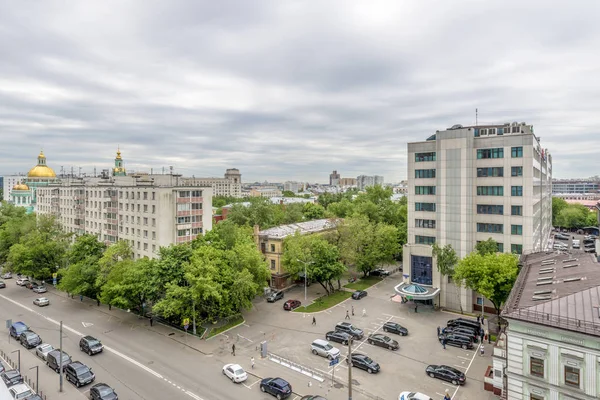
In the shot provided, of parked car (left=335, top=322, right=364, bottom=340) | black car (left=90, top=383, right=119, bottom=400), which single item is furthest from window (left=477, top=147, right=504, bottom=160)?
black car (left=90, top=383, right=119, bottom=400)

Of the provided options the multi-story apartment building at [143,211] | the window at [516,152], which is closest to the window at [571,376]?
the window at [516,152]

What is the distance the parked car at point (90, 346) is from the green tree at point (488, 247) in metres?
46.7

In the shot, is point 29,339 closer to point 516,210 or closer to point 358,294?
point 358,294

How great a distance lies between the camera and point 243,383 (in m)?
30.6

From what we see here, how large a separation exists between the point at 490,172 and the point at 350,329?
2883 centimetres

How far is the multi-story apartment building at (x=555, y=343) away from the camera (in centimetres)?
1950

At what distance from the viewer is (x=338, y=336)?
3878 cm

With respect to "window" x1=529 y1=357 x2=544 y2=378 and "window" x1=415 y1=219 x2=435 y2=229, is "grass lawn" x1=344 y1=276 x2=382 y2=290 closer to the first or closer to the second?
"window" x1=415 y1=219 x2=435 y2=229

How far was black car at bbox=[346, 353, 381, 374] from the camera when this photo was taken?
32.2m

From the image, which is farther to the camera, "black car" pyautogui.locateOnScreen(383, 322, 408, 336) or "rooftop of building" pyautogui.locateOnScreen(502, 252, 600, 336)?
"black car" pyautogui.locateOnScreen(383, 322, 408, 336)

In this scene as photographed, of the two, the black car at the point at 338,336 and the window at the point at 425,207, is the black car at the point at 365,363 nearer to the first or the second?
the black car at the point at 338,336

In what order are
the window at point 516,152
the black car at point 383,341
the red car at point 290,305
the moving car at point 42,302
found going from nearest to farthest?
the black car at point 383,341 < the window at point 516,152 < the red car at point 290,305 < the moving car at point 42,302

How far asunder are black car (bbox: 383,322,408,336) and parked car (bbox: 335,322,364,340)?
10.9 feet

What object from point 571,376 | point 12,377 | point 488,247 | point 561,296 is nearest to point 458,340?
point 488,247
